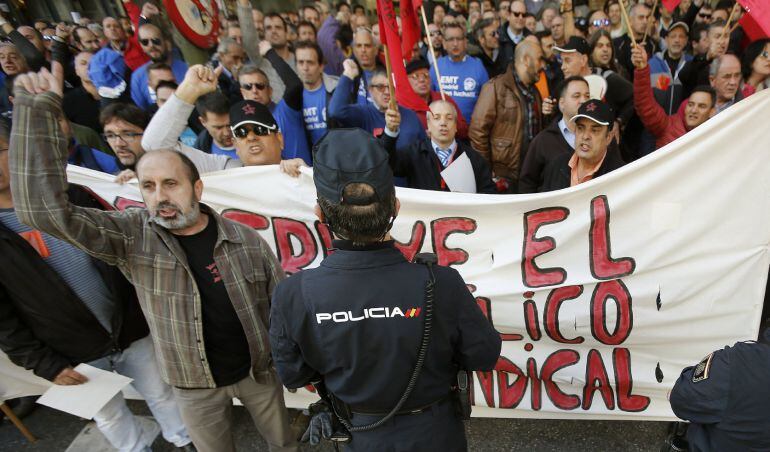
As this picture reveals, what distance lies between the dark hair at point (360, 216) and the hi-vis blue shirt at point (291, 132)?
2.76 meters

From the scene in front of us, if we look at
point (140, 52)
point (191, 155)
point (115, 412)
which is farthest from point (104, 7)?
point (115, 412)

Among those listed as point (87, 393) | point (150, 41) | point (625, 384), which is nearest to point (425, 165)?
point (625, 384)

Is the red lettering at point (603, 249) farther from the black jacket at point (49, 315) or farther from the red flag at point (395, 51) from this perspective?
the black jacket at point (49, 315)

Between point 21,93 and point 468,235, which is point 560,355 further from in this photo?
point 21,93

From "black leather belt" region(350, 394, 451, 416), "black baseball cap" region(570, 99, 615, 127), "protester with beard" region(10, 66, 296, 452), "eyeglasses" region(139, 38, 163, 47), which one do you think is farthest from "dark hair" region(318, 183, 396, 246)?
"eyeglasses" region(139, 38, 163, 47)

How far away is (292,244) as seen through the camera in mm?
2650

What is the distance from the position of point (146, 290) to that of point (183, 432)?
1210 millimetres

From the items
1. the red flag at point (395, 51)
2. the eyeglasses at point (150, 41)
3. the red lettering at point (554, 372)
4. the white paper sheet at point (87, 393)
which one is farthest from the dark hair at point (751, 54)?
the eyeglasses at point (150, 41)

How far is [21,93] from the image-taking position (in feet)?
4.85

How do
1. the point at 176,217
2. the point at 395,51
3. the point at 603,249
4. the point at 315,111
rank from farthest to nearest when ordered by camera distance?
the point at 315,111 < the point at 395,51 < the point at 603,249 < the point at 176,217

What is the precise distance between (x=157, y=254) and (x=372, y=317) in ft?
3.68

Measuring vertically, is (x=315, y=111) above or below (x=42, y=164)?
above

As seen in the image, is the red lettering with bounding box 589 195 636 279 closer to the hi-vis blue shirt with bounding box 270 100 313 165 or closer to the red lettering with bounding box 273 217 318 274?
the red lettering with bounding box 273 217 318 274

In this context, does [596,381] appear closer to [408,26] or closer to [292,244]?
[292,244]
